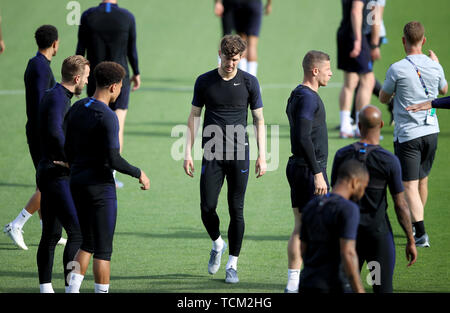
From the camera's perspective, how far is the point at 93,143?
6730 mm

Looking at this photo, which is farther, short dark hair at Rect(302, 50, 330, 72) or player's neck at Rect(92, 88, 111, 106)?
short dark hair at Rect(302, 50, 330, 72)

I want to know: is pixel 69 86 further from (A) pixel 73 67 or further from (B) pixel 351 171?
(B) pixel 351 171

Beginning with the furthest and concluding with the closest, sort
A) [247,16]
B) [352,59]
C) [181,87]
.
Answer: [181,87] → [247,16] → [352,59]

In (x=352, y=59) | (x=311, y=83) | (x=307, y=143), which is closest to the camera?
(x=307, y=143)

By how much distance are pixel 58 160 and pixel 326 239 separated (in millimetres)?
3071

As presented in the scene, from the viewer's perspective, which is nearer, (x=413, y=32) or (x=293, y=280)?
(x=293, y=280)

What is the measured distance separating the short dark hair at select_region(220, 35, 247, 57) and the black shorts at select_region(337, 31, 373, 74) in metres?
6.26

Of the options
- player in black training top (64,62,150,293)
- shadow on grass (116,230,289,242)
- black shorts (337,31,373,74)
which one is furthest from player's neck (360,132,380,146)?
black shorts (337,31,373,74)

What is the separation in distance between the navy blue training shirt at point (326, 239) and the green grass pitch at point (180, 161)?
245 cm

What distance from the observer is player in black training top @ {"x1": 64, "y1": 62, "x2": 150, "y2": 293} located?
6.69 metres

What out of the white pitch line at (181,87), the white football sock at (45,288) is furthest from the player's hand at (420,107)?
the white pitch line at (181,87)

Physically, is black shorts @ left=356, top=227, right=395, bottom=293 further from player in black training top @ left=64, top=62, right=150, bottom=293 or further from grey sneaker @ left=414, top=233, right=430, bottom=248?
grey sneaker @ left=414, top=233, right=430, bottom=248

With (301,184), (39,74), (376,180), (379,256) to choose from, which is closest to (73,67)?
(39,74)

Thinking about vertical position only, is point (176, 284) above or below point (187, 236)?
below
